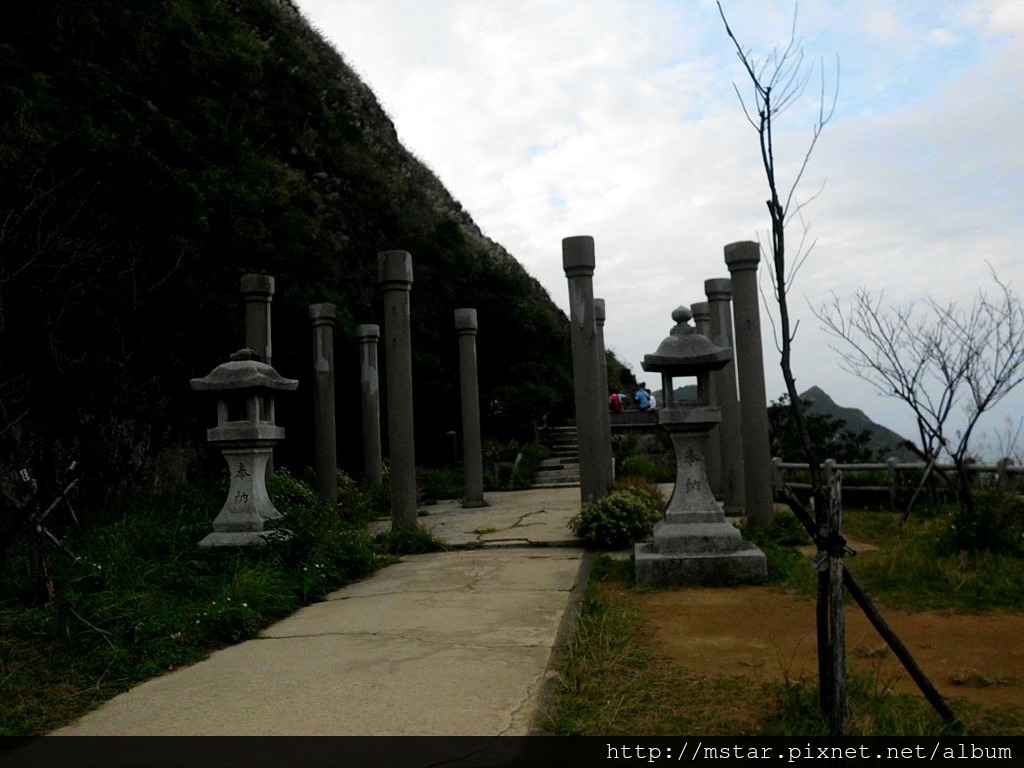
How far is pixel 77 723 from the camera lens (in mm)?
3629

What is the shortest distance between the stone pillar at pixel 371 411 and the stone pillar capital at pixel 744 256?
7301 millimetres

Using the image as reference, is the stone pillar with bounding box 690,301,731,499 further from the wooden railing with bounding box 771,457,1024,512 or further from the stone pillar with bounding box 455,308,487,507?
the stone pillar with bounding box 455,308,487,507

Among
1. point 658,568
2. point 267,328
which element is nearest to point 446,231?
point 267,328

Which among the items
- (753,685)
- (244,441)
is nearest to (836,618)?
(753,685)

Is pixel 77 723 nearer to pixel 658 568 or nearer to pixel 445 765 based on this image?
pixel 445 765

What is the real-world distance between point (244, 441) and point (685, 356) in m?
4.33

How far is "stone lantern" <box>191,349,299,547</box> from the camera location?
7418 millimetres

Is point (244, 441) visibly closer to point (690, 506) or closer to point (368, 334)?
point (690, 506)

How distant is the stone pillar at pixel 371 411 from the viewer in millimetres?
14141

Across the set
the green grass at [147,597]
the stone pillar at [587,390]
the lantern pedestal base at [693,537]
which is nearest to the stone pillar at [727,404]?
the stone pillar at [587,390]

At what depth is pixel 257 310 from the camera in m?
11.6

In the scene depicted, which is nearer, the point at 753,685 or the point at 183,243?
the point at 753,685

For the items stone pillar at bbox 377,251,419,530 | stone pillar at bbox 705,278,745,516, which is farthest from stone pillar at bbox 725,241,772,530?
stone pillar at bbox 377,251,419,530

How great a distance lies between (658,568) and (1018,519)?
3100mm
